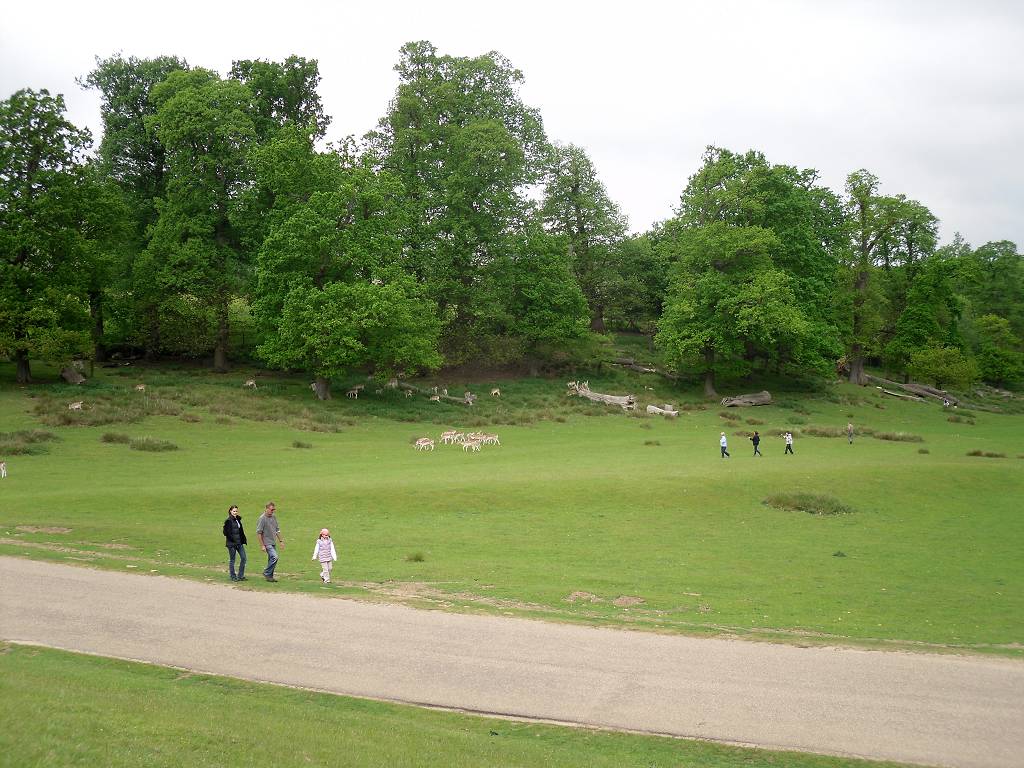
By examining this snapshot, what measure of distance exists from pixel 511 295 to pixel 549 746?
65.0 meters

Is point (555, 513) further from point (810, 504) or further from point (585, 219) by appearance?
point (585, 219)

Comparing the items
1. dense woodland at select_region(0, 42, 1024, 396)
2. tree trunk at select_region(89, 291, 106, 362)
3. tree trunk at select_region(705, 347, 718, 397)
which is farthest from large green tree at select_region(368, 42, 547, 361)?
tree trunk at select_region(89, 291, 106, 362)

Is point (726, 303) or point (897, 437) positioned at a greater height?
point (726, 303)

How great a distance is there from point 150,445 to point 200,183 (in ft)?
101

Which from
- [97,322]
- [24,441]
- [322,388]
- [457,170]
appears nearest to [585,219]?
[457,170]

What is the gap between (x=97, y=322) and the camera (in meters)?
63.3

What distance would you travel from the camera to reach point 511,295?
74000 millimetres

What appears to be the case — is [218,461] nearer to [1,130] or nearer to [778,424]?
[1,130]

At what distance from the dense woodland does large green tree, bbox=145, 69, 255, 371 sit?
0.63 feet

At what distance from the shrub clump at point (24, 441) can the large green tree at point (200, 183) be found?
22.6m

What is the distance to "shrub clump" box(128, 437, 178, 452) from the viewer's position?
132 ft

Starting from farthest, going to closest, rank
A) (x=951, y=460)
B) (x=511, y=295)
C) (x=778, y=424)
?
(x=511, y=295) < (x=778, y=424) < (x=951, y=460)

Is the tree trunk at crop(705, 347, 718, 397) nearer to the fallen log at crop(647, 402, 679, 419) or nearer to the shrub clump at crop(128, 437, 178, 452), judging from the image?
the fallen log at crop(647, 402, 679, 419)

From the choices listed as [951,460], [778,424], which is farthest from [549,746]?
[778,424]
